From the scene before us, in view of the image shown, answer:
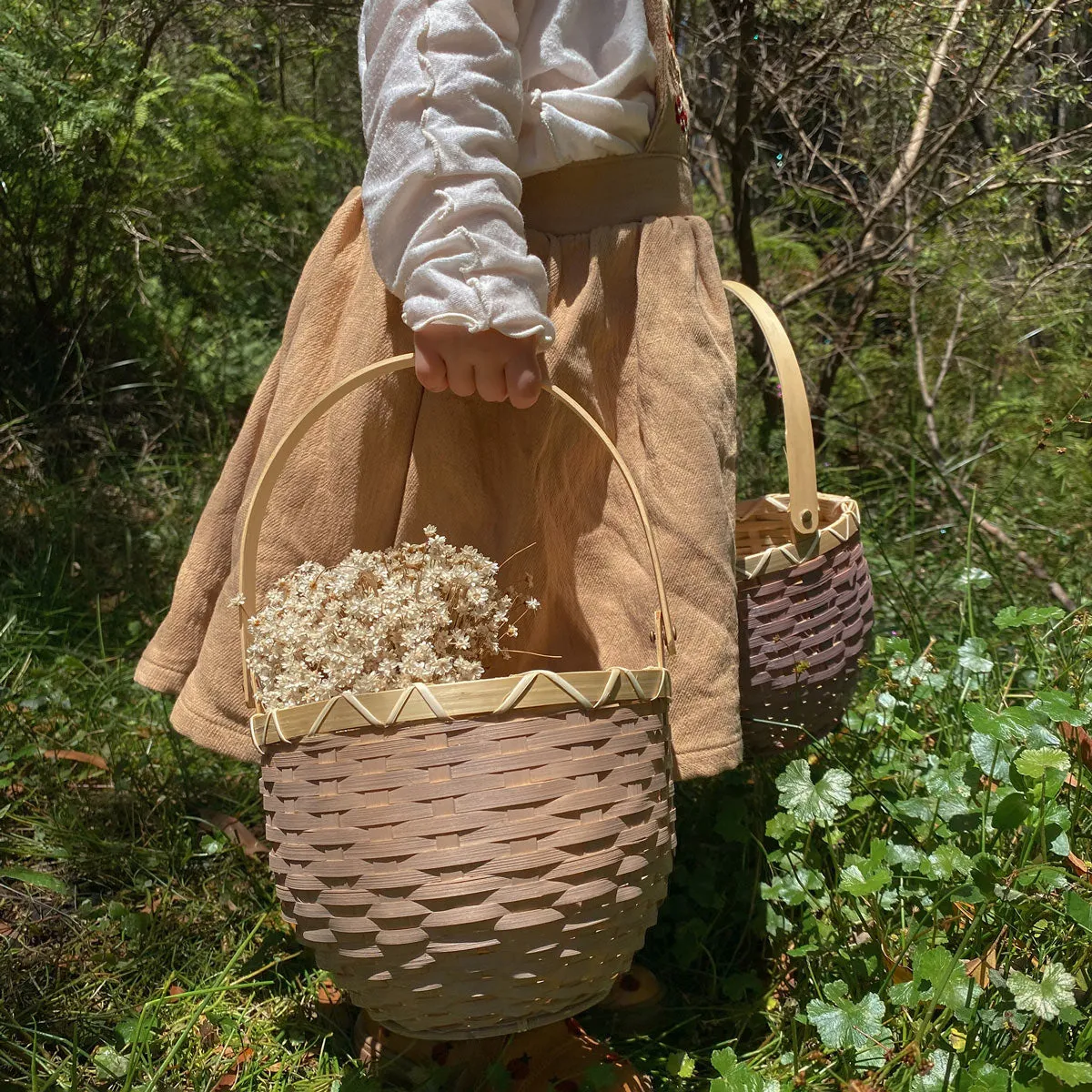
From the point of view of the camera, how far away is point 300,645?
1.18m

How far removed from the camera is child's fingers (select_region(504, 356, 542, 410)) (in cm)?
120

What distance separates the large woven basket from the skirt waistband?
68cm

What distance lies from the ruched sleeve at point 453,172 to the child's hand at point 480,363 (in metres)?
0.03

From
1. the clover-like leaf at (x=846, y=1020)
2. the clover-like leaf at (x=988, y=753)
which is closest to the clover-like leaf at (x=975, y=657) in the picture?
the clover-like leaf at (x=988, y=753)

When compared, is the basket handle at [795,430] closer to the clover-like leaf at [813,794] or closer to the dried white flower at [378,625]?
the clover-like leaf at [813,794]

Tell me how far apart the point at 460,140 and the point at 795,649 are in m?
0.87

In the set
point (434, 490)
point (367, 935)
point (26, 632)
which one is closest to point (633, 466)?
point (434, 490)

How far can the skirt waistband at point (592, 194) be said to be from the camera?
1397mm

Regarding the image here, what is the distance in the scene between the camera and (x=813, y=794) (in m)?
1.39

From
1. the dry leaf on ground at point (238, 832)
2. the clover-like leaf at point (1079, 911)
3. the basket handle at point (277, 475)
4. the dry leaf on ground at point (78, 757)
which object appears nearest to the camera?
the clover-like leaf at point (1079, 911)

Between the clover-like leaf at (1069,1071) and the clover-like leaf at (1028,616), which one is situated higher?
the clover-like leaf at (1028,616)

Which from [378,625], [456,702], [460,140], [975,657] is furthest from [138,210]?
[975,657]

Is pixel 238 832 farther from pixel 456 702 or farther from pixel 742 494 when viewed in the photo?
pixel 742 494

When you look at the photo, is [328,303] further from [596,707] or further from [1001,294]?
[1001,294]
